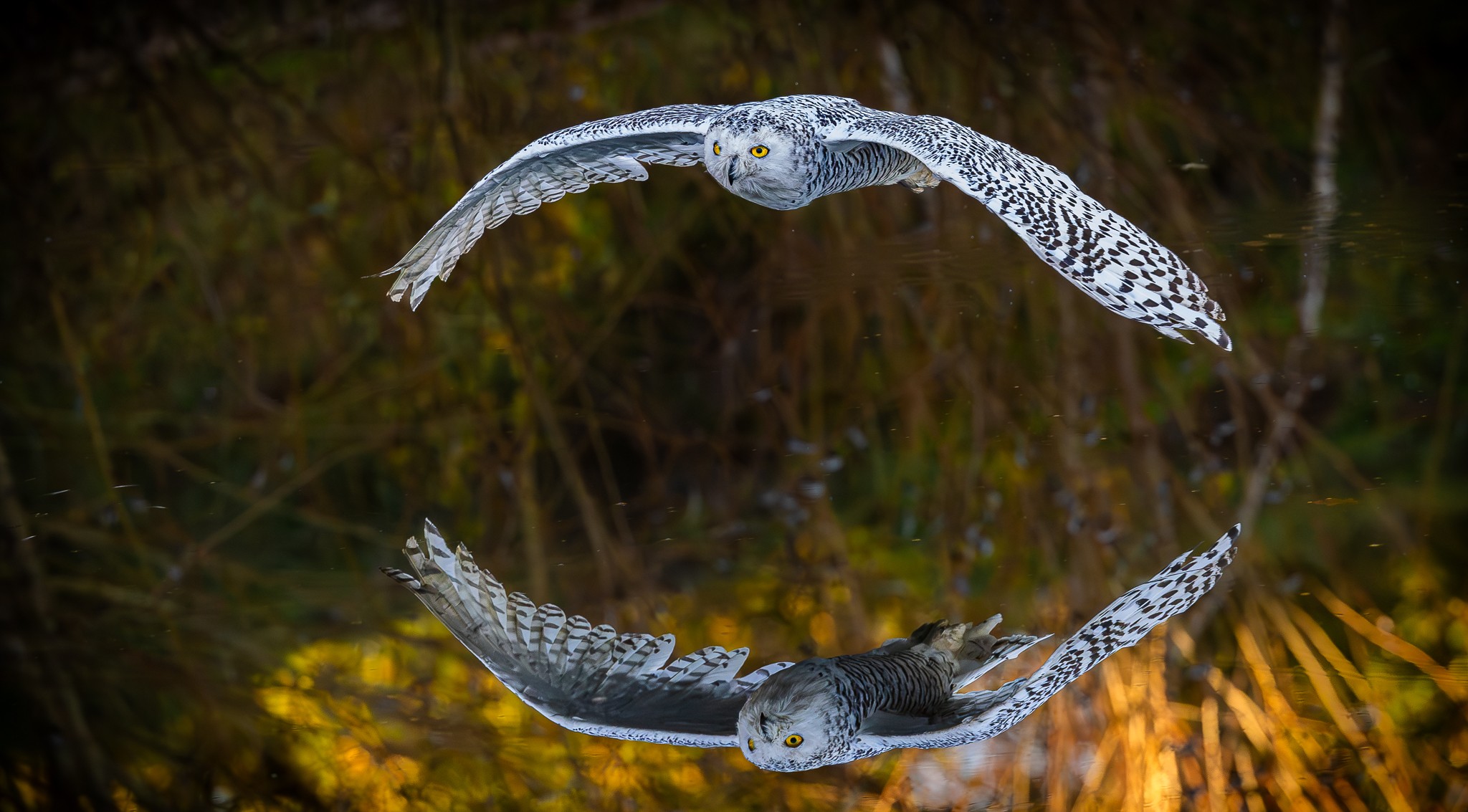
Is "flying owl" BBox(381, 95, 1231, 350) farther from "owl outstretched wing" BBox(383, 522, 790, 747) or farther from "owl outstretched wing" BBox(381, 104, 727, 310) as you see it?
"owl outstretched wing" BBox(383, 522, 790, 747)

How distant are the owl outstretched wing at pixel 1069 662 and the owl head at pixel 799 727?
4cm

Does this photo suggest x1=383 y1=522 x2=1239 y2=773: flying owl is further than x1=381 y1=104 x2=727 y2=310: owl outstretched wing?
No

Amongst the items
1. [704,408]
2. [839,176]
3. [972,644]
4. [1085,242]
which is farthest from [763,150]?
[972,644]

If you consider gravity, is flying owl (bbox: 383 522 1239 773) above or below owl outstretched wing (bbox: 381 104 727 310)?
below

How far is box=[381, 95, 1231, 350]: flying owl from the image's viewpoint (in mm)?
1162

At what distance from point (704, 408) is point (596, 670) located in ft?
1.70

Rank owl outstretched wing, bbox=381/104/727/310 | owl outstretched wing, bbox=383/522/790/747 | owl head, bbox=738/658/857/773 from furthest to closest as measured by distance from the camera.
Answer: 1. owl outstretched wing, bbox=381/104/727/310
2. owl outstretched wing, bbox=383/522/790/747
3. owl head, bbox=738/658/857/773

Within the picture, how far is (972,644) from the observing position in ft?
4.10

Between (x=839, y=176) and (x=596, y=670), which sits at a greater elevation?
(x=839, y=176)

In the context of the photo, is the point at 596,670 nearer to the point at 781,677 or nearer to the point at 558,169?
the point at 781,677

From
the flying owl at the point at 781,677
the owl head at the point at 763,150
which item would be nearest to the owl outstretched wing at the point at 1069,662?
the flying owl at the point at 781,677

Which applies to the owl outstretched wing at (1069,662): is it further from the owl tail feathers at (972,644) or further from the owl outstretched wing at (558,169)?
the owl outstretched wing at (558,169)

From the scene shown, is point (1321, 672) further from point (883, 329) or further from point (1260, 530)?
point (883, 329)

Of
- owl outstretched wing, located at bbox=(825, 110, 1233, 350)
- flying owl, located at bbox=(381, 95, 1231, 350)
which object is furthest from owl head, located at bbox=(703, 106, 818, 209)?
owl outstretched wing, located at bbox=(825, 110, 1233, 350)
